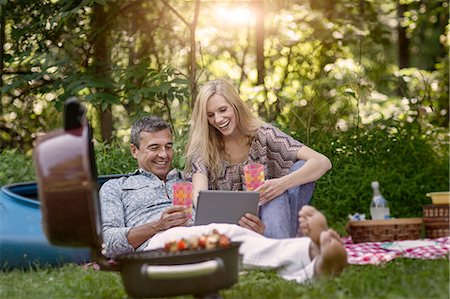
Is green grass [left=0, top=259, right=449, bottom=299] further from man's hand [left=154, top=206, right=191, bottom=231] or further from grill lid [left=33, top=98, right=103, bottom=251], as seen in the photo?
grill lid [left=33, top=98, right=103, bottom=251]

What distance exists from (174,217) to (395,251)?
3.38 ft

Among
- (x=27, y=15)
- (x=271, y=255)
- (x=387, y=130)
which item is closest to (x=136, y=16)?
(x=27, y=15)

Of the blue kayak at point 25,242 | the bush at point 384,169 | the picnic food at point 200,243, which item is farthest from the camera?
the bush at point 384,169

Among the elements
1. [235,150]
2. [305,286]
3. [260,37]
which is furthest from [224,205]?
[260,37]

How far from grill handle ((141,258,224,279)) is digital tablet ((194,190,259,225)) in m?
0.99

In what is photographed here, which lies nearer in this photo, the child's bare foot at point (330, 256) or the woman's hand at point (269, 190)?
the child's bare foot at point (330, 256)

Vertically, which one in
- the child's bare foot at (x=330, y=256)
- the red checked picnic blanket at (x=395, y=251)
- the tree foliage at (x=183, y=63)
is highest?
the tree foliage at (x=183, y=63)

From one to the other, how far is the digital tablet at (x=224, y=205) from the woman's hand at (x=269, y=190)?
0.11 metres

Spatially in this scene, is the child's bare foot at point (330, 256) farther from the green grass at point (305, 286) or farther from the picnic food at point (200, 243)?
the picnic food at point (200, 243)

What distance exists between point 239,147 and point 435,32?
8.73 metres

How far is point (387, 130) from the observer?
6250mm

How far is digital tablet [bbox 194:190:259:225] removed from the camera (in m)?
3.43

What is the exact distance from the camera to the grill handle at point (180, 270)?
2404mm

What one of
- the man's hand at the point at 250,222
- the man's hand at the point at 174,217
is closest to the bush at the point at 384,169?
the man's hand at the point at 250,222
